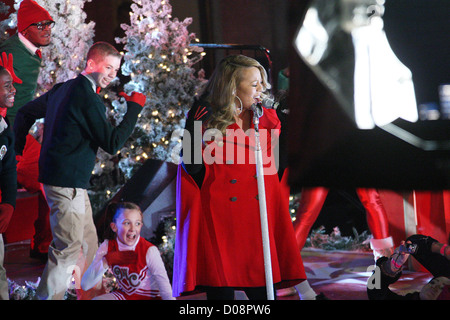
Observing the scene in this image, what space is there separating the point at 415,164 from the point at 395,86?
0.60 m

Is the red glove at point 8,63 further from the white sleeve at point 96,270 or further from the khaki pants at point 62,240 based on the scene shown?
the white sleeve at point 96,270

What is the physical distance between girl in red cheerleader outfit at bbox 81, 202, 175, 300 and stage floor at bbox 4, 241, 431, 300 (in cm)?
42

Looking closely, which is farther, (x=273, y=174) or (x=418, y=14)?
(x=273, y=174)

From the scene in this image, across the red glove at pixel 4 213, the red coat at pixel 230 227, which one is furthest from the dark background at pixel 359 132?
the red glove at pixel 4 213

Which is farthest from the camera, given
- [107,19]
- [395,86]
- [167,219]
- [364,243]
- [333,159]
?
[107,19]

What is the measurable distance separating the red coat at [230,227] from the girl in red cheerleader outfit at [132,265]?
0.34 meters

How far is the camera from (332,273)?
13.9ft

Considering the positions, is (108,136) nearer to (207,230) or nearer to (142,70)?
(207,230)

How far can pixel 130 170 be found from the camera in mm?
4949

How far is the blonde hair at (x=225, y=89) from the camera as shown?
318cm

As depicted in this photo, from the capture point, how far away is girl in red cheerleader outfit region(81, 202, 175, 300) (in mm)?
3502

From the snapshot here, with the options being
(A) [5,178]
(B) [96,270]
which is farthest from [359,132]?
(A) [5,178]

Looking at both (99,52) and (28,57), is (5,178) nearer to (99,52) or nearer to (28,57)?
(99,52)
